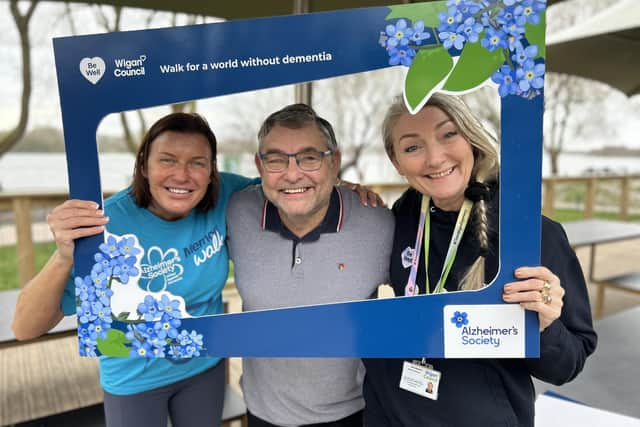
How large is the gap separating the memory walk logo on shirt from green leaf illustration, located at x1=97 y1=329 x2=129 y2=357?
0.68 feet

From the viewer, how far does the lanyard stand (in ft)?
2.73

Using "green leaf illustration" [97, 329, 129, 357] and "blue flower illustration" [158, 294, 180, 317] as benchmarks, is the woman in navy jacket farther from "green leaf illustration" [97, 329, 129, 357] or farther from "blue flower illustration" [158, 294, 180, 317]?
"green leaf illustration" [97, 329, 129, 357]

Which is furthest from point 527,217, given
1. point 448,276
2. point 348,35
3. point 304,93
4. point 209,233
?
point 304,93

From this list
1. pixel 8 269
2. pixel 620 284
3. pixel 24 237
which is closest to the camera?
pixel 24 237

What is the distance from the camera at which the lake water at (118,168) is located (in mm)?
905

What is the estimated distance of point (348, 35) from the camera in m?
0.73

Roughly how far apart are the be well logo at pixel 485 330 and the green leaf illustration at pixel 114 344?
646mm

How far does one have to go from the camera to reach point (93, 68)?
79 cm

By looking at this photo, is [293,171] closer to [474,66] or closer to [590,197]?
[474,66]

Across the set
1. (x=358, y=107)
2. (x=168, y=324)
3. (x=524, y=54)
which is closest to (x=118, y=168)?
(x=168, y=324)

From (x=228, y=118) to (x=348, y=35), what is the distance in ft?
1.39

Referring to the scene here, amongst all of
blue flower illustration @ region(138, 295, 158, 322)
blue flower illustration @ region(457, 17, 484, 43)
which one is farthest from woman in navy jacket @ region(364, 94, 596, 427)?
blue flower illustration @ region(138, 295, 158, 322)

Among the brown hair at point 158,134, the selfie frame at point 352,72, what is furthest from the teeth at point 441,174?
the brown hair at point 158,134

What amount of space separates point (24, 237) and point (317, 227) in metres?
2.96
